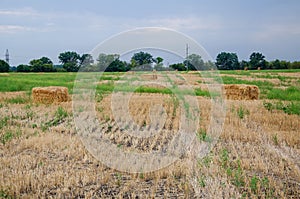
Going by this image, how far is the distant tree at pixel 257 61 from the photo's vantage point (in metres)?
66.4

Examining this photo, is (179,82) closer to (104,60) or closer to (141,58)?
(141,58)

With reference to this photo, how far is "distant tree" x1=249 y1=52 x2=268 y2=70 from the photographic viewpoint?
6638 centimetres

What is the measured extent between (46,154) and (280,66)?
205 feet

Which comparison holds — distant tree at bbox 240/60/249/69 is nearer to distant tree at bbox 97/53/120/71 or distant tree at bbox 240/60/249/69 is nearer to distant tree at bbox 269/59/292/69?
Result: distant tree at bbox 269/59/292/69

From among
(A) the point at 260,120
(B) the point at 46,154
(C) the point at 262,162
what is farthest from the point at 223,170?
(A) the point at 260,120

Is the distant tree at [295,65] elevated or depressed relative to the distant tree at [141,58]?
elevated

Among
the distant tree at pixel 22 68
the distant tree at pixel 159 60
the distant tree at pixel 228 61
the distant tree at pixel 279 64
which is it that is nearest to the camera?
the distant tree at pixel 159 60

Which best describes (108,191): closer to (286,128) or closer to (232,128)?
(232,128)

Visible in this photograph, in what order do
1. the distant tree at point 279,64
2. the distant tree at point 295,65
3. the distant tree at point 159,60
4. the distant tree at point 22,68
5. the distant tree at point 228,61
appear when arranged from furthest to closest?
the distant tree at point 228,61
the distant tree at point 279,64
the distant tree at point 295,65
the distant tree at point 22,68
the distant tree at point 159,60

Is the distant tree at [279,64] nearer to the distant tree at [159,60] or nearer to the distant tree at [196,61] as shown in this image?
the distant tree at [196,61]

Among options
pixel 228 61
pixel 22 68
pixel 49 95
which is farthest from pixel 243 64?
pixel 49 95

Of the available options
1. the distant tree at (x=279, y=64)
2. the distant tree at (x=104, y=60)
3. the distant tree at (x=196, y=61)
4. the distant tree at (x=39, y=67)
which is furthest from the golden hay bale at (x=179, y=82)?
the distant tree at (x=279, y=64)

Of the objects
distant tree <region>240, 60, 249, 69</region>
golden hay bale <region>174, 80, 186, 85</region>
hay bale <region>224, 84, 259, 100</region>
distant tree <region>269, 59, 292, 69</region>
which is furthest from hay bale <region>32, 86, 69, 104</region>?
distant tree <region>240, 60, 249, 69</region>

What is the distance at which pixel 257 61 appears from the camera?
70.3 m
